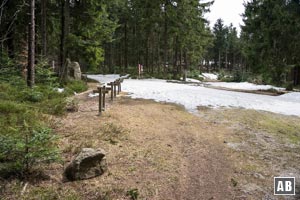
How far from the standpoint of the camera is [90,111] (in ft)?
31.8

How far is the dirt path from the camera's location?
4.92 m

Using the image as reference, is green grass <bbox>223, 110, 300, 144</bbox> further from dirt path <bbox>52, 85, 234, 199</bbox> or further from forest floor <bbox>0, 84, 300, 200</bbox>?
dirt path <bbox>52, 85, 234, 199</bbox>

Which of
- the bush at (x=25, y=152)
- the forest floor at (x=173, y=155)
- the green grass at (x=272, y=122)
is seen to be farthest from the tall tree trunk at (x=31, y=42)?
the green grass at (x=272, y=122)

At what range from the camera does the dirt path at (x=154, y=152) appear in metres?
4.92

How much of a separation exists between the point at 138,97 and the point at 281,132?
730cm

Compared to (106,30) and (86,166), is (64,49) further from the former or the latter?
(86,166)

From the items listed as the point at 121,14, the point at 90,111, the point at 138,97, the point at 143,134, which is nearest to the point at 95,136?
the point at 143,134

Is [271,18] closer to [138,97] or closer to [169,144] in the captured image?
[138,97]
